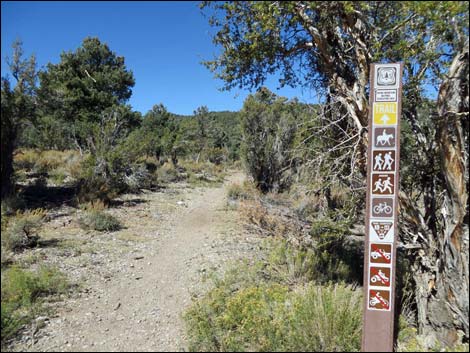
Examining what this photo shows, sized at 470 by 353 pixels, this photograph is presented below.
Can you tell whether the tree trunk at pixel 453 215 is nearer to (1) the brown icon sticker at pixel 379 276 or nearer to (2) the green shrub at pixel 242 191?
(1) the brown icon sticker at pixel 379 276

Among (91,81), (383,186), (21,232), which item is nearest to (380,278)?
(383,186)

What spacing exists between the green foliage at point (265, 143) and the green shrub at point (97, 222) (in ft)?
20.8

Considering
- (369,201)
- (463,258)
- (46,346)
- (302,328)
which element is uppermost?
(369,201)

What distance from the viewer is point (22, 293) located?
4301 mm

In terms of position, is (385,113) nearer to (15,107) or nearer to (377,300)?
(377,300)

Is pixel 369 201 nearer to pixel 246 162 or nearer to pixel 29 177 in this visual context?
pixel 246 162

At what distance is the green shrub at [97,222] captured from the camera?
8116 millimetres

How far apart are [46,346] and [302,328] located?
2.71 meters

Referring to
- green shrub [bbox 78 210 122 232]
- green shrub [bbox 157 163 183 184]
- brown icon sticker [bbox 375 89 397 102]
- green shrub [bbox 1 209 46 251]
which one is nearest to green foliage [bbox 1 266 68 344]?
green shrub [bbox 1 209 46 251]

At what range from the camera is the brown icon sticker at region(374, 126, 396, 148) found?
352 centimetres

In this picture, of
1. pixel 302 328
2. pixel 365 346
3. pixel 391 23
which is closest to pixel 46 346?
pixel 302 328

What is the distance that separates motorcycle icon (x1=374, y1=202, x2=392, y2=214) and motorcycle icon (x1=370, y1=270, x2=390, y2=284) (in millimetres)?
613

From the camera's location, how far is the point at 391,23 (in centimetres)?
427

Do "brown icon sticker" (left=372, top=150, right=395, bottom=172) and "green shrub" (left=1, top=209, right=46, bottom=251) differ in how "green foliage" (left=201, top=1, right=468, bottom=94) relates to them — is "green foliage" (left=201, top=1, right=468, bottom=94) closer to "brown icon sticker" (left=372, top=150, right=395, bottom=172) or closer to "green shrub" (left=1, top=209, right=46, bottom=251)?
"brown icon sticker" (left=372, top=150, right=395, bottom=172)
